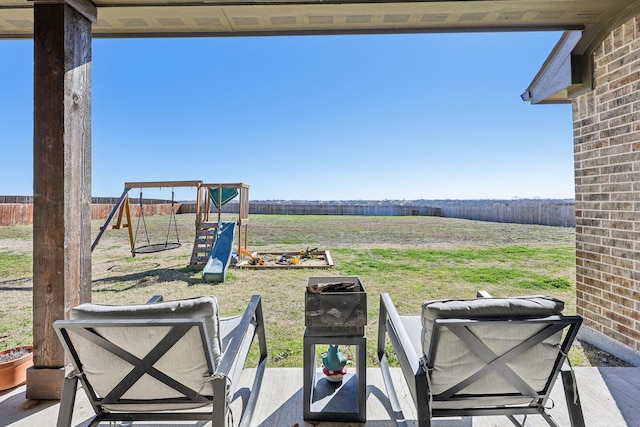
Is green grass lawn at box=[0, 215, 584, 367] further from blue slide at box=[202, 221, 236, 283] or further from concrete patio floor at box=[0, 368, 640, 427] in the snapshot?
concrete patio floor at box=[0, 368, 640, 427]

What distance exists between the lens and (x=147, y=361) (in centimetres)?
132

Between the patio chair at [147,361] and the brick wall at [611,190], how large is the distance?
308cm

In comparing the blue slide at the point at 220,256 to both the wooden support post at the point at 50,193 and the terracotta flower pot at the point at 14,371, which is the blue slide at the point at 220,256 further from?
the wooden support post at the point at 50,193

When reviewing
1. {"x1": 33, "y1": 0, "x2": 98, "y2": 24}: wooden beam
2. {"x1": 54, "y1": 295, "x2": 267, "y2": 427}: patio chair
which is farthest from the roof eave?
{"x1": 33, "y1": 0, "x2": 98, "y2": 24}: wooden beam

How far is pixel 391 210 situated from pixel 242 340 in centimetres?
2748

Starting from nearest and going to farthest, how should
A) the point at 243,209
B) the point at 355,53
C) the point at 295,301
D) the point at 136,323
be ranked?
the point at 136,323 < the point at 295,301 < the point at 355,53 < the point at 243,209

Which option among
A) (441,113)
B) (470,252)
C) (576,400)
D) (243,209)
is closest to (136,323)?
(576,400)

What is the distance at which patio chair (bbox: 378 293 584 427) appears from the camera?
131cm

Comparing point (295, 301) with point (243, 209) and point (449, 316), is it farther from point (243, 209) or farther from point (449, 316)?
point (243, 209)

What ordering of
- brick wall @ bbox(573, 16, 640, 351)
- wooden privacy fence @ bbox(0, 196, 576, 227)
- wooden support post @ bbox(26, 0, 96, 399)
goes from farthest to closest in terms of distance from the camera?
wooden privacy fence @ bbox(0, 196, 576, 227)
brick wall @ bbox(573, 16, 640, 351)
wooden support post @ bbox(26, 0, 96, 399)

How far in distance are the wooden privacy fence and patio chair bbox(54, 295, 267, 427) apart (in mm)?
8694

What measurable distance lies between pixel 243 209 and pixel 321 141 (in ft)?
49.5

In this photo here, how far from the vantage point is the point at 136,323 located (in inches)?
49.2

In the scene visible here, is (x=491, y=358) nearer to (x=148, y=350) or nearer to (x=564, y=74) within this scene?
A: (x=148, y=350)
